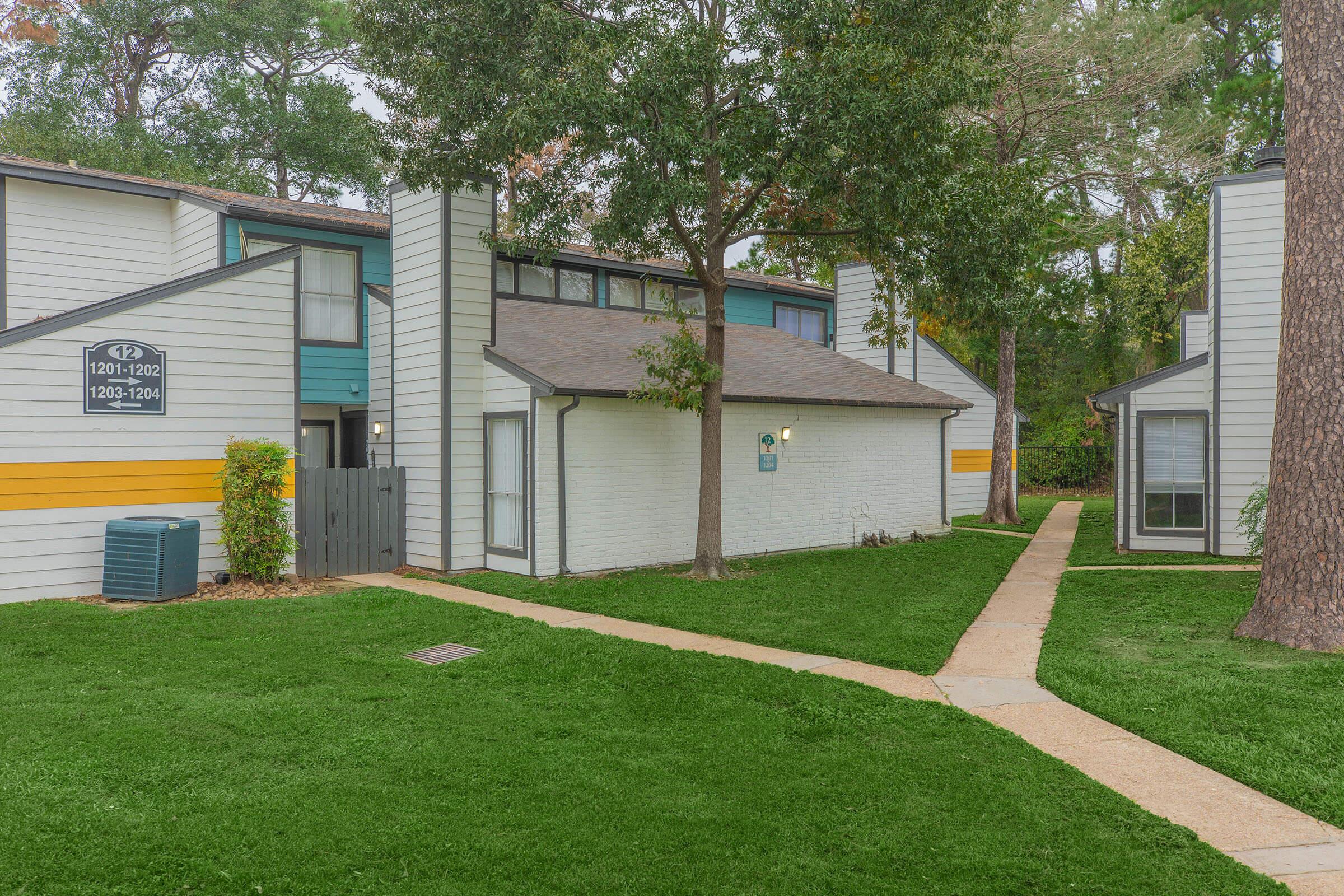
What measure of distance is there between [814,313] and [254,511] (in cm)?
1493

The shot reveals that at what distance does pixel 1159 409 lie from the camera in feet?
48.1

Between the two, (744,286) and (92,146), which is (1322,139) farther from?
(92,146)

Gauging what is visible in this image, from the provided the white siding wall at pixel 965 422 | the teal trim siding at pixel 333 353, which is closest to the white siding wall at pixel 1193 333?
the white siding wall at pixel 965 422

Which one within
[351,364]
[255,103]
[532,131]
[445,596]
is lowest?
[445,596]

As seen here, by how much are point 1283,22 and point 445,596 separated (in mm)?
10251

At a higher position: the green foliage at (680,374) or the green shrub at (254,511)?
the green foliage at (680,374)

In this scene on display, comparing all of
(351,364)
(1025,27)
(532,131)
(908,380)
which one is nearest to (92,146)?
(351,364)

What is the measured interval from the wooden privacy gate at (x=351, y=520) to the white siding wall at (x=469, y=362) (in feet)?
3.07

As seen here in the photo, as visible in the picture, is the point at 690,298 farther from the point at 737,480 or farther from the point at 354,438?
the point at 354,438

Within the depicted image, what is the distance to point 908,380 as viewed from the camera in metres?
19.7

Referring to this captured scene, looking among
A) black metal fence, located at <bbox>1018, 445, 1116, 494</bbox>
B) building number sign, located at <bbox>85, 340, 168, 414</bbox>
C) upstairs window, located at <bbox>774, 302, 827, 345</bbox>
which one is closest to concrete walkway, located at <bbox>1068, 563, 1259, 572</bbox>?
upstairs window, located at <bbox>774, 302, 827, 345</bbox>

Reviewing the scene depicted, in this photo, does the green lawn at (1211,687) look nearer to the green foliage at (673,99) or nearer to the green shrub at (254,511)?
the green foliage at (673,99)

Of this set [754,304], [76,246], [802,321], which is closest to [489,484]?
[76,246]

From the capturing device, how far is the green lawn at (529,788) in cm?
384
